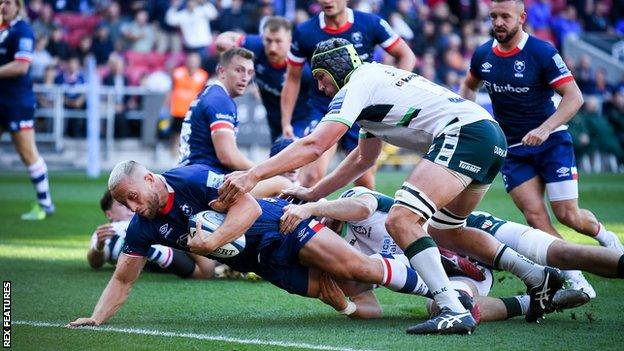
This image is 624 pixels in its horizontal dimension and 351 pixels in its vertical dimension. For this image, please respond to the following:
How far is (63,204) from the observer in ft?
55.1

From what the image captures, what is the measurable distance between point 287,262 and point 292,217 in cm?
35

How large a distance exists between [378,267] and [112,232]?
3.16m

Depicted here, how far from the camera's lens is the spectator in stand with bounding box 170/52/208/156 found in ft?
76.1

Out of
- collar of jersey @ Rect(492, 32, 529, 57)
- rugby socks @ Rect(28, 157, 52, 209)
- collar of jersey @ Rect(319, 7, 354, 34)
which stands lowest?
rugby socks @ Rect(28, 157, 52, 209)

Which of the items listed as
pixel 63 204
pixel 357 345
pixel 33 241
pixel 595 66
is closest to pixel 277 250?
pixel 357 345

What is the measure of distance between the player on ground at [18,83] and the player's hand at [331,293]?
24.7 feet

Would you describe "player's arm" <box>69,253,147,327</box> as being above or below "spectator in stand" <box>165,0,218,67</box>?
above

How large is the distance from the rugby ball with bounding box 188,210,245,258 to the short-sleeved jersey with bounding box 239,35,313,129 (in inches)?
206

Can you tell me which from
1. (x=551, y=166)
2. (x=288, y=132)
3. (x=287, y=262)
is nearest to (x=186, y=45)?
(x=288, y=132)

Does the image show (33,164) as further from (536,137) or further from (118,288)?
(536,137)

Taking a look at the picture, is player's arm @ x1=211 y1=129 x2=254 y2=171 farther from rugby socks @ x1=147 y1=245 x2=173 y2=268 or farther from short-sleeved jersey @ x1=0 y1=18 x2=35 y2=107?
short-sleeved jersey @ x1=0 y1=18 x2=35 y2=107

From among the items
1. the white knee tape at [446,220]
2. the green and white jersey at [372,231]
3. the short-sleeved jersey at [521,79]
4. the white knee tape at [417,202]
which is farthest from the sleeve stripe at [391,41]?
the white knee tape at [417,202]

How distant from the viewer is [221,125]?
9547mm

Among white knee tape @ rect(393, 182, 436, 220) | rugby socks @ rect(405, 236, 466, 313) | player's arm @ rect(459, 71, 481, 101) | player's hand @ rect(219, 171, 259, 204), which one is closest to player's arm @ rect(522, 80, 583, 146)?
player's arm @ rect(459, 71, 481, 101)
